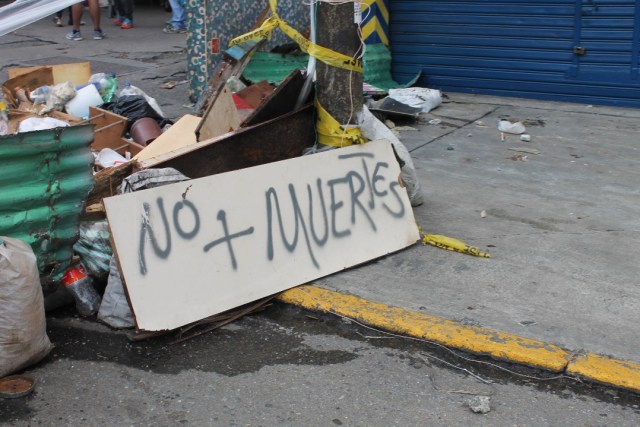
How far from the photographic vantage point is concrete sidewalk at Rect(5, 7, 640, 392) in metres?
4.10

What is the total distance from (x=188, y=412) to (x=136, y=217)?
111 centimetres

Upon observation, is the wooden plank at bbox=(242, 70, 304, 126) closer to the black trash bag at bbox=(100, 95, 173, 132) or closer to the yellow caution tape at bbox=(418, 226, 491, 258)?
the yellow caution tape at bbox=(418, 226, 491, 258)

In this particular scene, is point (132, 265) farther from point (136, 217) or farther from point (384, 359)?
point (384, 359)

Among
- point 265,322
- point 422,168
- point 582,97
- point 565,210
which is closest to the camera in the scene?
point 265,322

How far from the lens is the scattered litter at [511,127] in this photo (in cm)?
744

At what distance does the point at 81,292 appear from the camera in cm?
425

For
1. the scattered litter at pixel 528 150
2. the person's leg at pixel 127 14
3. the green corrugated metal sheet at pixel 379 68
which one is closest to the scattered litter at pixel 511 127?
the scattered litter at pixel 528 150

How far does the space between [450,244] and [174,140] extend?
84.6 inches

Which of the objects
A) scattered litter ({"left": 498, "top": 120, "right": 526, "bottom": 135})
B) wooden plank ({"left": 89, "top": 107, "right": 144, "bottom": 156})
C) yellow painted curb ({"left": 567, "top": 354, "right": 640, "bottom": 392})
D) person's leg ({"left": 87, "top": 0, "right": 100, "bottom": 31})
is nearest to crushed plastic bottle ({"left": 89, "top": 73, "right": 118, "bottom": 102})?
wooden plank ({"left": 89, "top": 107, "right": 144, "bottom": 156})

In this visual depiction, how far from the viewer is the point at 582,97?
323 inches

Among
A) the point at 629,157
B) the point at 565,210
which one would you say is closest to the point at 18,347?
the point at 565,210

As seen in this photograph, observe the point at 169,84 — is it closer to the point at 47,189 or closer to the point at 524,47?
the point at 524,47

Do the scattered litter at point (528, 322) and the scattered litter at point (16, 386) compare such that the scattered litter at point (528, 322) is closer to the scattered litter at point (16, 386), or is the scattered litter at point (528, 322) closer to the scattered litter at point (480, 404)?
the scattered litter at point (480, 404)

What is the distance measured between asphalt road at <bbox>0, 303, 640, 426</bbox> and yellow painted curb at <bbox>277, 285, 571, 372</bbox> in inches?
2.5
